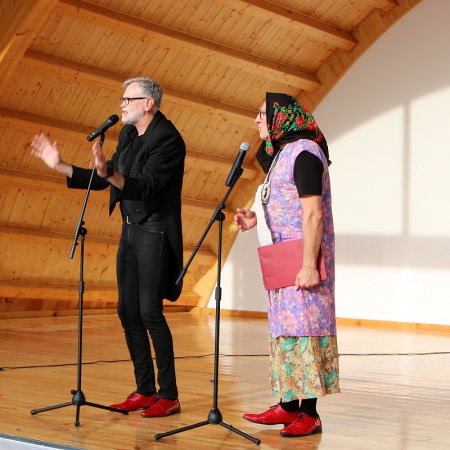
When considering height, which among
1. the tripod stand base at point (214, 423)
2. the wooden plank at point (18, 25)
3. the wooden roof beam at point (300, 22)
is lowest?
the tripod stand base at point (214, 423)

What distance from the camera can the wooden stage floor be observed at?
3795mm

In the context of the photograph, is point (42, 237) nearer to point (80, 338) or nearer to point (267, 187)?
point (80, 338)

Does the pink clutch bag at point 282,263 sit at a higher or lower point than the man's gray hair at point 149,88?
lower

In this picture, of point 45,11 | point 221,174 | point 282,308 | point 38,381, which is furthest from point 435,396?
point 221,174

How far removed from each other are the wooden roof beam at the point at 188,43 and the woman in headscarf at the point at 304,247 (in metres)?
4.85

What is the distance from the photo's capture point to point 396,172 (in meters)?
10.7

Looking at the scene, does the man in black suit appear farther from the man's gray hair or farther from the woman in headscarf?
the woman in headscarf

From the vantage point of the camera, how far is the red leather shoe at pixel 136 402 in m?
4.27

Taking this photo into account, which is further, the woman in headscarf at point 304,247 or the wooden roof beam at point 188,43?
the wooden roof beam at point 188,43

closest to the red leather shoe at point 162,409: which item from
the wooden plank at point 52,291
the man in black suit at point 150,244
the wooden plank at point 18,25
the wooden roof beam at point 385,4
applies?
the man in black suit at point 150,244

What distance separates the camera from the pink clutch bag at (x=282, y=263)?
12.3ft

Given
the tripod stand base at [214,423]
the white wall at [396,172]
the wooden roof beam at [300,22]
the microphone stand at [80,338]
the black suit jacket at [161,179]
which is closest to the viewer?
the tripod stand base at [214,423]

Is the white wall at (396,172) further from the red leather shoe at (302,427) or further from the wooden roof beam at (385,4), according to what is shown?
the red leather shoe at (302,427)

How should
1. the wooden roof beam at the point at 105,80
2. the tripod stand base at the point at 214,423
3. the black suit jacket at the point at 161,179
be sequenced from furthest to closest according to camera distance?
the wooden roof beam at the point at 105,80, the black suit jacket at the point at 161,179, the tripod stand base at the point at 214,423
